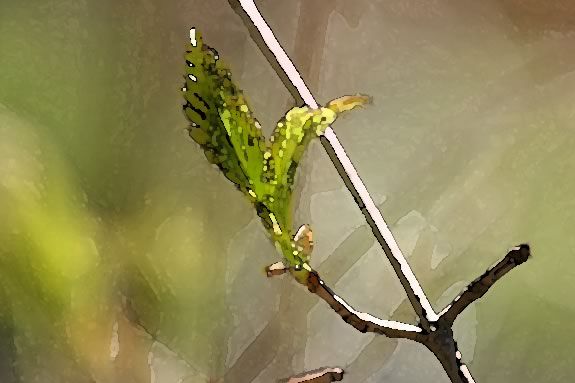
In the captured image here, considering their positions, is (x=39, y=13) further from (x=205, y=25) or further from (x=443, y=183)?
(x=443, y=183)

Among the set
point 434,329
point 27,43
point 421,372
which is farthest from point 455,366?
point 27,43

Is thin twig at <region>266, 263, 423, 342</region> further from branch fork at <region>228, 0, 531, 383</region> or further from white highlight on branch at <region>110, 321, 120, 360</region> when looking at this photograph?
white highlight on branch at <region>110, 321, 120, 360</region>

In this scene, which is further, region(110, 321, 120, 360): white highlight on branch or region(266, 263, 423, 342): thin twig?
region(110, 321, 120, 360): white highlight on branch

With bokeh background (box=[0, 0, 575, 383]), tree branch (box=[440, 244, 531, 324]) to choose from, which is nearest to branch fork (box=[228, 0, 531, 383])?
tree branch (box=[440, 244, 531, 324])

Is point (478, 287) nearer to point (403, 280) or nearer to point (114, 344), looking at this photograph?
point (403, 280)

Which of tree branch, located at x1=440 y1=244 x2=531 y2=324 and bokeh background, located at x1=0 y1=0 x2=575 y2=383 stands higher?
bokeh background, located at x1=0 y1=0 x2=575 y2=383

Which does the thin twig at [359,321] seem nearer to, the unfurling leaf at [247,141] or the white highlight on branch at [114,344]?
the unfurling leaf at [247,141]

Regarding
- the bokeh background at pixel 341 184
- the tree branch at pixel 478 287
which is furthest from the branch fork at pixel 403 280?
the bokeh background at pixel 341 184

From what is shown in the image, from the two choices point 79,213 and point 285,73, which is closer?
point 285,73
